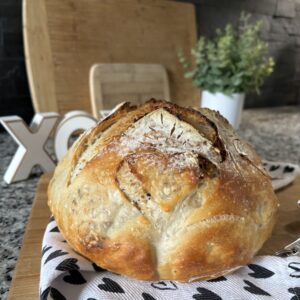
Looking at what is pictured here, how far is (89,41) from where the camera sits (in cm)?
116

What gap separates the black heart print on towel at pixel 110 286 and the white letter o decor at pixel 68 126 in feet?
1.44

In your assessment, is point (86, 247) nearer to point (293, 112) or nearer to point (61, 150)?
point (61, 150)

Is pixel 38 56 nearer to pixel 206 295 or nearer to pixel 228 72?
pixel 228 72

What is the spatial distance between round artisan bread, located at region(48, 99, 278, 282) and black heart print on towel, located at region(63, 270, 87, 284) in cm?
3

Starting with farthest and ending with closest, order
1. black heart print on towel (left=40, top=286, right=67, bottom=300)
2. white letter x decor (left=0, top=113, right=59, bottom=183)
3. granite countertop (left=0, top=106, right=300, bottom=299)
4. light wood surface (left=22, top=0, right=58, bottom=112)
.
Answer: light wood surface (left=22, top=0, right=58, bottom=112) < white letter x decor (left=0, top=113, right=59, bottom=183) < granite countertop (left=0, top=106, right=300, bottom=299) < black heart print on towel (left=40, top=286, right=67, bottom=300)

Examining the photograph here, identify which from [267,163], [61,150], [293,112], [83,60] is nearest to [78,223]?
[61,150]

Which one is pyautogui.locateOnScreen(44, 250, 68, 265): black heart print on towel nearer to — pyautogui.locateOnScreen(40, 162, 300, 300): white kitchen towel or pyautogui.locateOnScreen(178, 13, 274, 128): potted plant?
pyautogui.locateOnScreen(40, 162, 300, 300): white kitchen towel

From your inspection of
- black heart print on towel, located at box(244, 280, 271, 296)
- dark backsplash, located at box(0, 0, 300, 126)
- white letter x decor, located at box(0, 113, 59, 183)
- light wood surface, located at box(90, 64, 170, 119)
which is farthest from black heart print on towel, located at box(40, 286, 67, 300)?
dark backsplash, located at box(0, 0, 300, 126)

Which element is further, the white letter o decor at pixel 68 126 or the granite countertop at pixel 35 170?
the white letter o decor at pixel 68 126

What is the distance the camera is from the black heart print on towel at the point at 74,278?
1.42 feet

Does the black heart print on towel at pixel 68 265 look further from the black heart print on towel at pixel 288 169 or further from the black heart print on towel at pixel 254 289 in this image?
the black heart print on towel at pixel 288 169

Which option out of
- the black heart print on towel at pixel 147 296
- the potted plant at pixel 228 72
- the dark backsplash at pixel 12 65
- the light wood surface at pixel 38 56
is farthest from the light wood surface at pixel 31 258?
the potted plant at pixel 228 72

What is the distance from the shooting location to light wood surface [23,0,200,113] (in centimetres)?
107

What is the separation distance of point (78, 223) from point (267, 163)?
54cm
